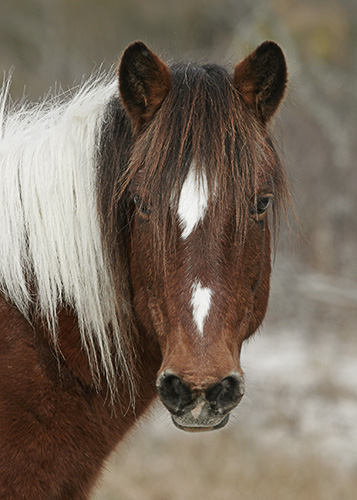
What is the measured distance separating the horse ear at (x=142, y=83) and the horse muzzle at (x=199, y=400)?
1131 mm

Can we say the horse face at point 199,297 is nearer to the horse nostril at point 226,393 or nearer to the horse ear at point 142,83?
the horse nostril at point 226,393

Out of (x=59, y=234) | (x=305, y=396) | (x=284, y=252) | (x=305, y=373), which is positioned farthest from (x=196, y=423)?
(x=284, y=252)

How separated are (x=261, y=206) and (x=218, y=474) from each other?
13.7 ft

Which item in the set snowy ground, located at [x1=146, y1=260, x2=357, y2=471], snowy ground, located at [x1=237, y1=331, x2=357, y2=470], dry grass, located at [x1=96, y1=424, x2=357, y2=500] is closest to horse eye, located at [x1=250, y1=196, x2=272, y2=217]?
snowy ground, located at [x1=146, y1=260, x2=357, y2=471]

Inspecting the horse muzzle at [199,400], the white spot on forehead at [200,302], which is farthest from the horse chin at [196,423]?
the white spot on forehead at [200,302]

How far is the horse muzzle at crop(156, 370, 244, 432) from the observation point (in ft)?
7.55

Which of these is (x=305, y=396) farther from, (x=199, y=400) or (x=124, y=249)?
(x=199, y=400)

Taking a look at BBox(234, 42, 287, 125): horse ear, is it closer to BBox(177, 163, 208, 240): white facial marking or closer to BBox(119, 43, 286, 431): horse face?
BBox(119, 43, 286, 431): horse face

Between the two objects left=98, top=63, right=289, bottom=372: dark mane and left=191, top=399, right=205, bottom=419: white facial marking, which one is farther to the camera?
left=98, top=63, right=289, bottom=372: dark mane

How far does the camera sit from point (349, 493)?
5973 mm

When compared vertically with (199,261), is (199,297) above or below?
below

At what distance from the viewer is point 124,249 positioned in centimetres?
283

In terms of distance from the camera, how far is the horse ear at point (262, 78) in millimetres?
2711

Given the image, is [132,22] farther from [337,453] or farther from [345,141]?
[337,453]
